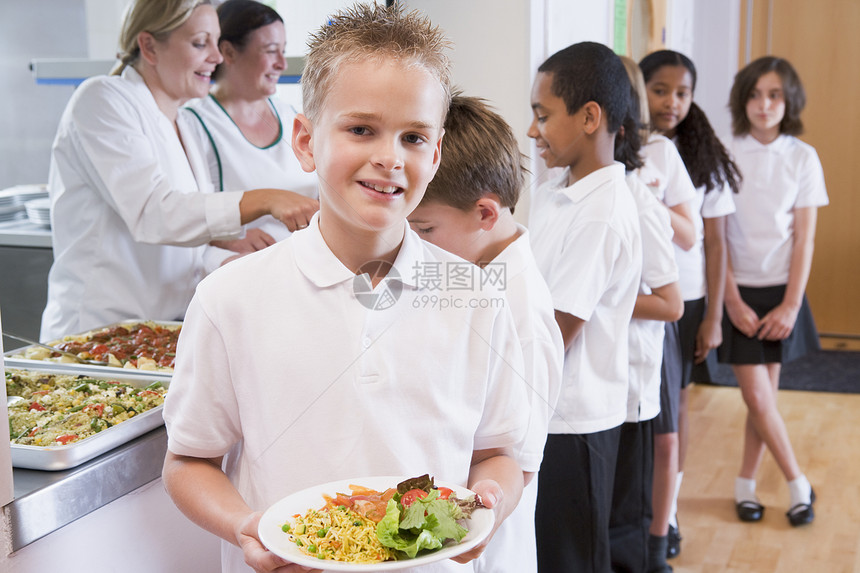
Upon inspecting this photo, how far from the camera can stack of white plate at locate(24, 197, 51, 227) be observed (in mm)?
2271

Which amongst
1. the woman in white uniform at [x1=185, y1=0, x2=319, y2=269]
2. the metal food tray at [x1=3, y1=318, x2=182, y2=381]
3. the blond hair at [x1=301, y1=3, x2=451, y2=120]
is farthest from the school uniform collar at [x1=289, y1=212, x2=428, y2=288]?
the woman in white uniform at [x1=185, y1=0, x2=319, y2=269]

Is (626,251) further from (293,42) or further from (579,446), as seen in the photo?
(293,42)

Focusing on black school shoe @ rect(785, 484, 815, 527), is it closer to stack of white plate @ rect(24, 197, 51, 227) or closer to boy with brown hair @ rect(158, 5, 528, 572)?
boy with brown hair @ rect(158, 5, 528, 572)

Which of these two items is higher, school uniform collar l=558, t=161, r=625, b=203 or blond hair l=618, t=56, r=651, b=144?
blond hair l=618, t=56, r=651, b=144

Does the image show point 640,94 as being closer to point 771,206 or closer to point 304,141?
point 771,206

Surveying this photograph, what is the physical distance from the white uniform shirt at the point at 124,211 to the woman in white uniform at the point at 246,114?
56mm

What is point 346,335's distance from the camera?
783 mm

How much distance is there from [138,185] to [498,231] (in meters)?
0.72

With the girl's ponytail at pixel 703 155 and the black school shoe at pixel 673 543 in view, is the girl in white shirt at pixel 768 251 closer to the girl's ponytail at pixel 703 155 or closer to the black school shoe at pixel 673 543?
the girl's ponytail at pixel 703 155

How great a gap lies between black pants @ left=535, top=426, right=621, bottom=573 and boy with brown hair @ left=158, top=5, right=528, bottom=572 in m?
0.61

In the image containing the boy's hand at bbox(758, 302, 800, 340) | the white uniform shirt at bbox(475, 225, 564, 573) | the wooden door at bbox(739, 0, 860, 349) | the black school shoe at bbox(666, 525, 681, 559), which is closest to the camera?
the white uniform shirt at bbox(475, 225, 564, 573)

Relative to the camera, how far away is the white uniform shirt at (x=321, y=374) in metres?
0.78

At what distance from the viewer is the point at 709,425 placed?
318 centimetres

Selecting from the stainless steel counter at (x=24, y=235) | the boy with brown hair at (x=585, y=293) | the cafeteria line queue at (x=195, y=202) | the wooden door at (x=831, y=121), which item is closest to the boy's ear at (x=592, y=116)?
the boy with brown hair at (x=585, y=293)
